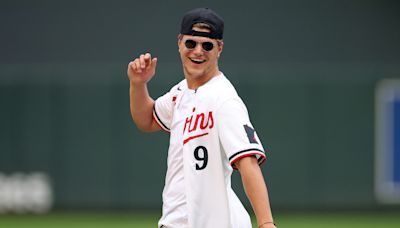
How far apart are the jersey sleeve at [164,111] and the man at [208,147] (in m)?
0.25

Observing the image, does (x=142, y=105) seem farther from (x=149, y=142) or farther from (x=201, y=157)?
(x=149, y=142)

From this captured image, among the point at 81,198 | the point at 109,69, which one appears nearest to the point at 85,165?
the point at 81,198

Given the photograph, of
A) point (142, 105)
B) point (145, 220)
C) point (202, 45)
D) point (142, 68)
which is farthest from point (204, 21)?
point (145, 220)

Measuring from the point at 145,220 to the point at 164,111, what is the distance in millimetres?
6901

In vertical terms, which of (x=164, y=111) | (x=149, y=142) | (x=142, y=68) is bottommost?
(x=164, y=111)

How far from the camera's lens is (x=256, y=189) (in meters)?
4.81

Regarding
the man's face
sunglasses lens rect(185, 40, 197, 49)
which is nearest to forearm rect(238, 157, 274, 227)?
the man's face

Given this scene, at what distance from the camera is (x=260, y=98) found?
1338 centimetres

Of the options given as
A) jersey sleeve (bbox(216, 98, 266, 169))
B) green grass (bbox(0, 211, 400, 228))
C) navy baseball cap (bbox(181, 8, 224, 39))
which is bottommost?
green grass (bbox(0, 211, 400, 228))

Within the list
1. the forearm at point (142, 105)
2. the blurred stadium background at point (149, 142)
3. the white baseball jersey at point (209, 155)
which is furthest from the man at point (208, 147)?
the blurred stadium background at point (149, 142)

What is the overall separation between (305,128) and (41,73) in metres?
3.61

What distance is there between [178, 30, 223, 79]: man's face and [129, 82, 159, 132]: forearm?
0.67 m

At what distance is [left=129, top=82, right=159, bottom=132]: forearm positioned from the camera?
5.84 m

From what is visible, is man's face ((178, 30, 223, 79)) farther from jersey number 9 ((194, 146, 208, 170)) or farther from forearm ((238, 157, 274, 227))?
forearm ((238, 157, 274, 227))
